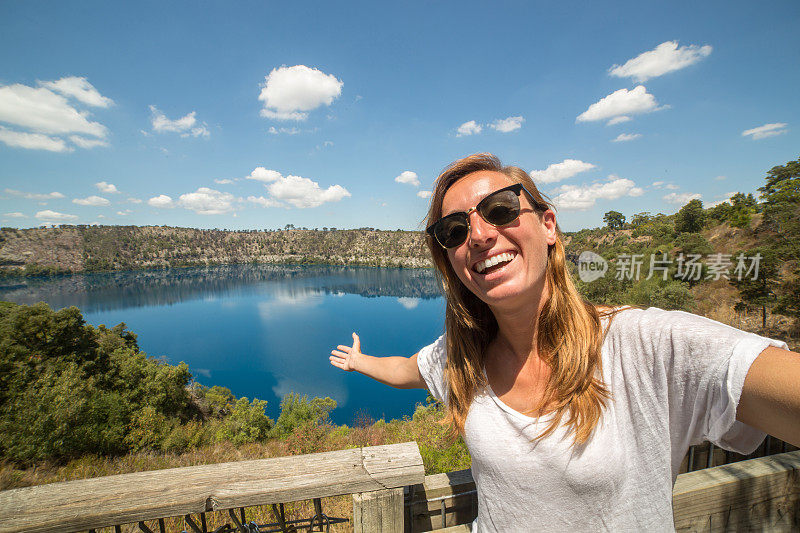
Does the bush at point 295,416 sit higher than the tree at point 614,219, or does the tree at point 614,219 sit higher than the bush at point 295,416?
the tree at point 614,219

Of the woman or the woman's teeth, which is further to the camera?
the woman's teeth

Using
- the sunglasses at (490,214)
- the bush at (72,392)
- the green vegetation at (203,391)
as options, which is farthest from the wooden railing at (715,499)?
the bush at (72,392)

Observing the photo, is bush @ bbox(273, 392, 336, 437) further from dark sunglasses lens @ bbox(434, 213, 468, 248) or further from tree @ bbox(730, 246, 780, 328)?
tree @ bbox(730, 246, 780, 328)

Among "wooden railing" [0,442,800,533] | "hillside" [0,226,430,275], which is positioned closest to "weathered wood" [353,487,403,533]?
"wooden railing" [0,442,800,533]

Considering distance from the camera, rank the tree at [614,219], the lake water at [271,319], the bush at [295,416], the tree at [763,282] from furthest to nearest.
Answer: the tree at [614,219], the lake water at [271,319], the bush at [295,416], the tree at [763,282]

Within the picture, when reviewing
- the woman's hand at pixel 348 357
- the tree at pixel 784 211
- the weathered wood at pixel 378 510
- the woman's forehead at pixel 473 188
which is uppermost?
the tree at pixel 784 211

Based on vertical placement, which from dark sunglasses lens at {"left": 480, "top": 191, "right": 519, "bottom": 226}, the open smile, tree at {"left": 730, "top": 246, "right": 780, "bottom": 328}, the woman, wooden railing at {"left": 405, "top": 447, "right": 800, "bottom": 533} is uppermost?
dark sunglasses lens at {"left": 480, "top": 191, "right": 519, "bottom": 226}

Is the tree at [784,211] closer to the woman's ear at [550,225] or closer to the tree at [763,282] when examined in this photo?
the tree at [763,282]

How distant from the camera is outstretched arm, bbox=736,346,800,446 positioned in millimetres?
690

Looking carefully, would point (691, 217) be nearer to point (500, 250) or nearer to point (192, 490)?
point (500, 250)

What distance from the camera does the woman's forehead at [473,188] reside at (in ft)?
4.19

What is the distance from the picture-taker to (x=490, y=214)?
49.3 inches

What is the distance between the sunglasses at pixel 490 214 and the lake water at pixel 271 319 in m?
6.78

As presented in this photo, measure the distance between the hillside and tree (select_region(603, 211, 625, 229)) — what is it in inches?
2105
